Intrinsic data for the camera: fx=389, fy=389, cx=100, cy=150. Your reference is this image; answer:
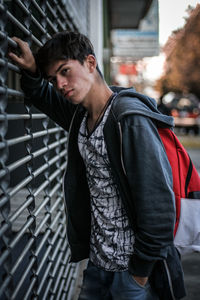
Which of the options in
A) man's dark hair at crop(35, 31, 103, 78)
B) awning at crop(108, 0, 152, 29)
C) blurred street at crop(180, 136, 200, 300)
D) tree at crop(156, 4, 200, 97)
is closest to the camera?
man's dark hair at crop(35, 31, 103, 78)

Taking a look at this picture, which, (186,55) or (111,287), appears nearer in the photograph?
(111,287)

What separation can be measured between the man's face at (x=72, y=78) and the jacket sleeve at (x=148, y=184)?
367 mm

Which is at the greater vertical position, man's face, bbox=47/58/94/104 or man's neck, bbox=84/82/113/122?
man's face, bbox=47/58/94/104

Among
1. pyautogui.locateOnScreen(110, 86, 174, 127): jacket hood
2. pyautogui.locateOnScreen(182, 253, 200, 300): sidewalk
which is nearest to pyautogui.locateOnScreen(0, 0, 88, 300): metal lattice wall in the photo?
pyautogui.locateOnScreen(110, 86, 174, 127): jacket hood

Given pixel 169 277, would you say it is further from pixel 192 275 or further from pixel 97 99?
pixel 192 275

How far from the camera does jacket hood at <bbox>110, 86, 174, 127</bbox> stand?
1.80m

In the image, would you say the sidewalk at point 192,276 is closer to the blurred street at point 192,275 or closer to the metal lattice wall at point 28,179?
the blurred street at point 192,275

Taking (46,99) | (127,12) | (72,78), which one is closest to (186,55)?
(127,12)

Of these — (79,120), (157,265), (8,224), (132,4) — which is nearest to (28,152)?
(79,120)

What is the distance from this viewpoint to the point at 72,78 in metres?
2.01

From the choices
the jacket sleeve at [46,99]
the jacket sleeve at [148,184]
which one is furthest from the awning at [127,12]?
the jacket sleeve at [148,184]

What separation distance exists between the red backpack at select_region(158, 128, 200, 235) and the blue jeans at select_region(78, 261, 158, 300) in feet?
1.17

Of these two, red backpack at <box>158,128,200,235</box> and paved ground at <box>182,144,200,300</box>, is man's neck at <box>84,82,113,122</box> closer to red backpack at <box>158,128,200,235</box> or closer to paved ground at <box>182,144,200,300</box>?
red backpack at <box>158,128,200,235</box>

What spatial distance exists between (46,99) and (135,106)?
73 centimetres
